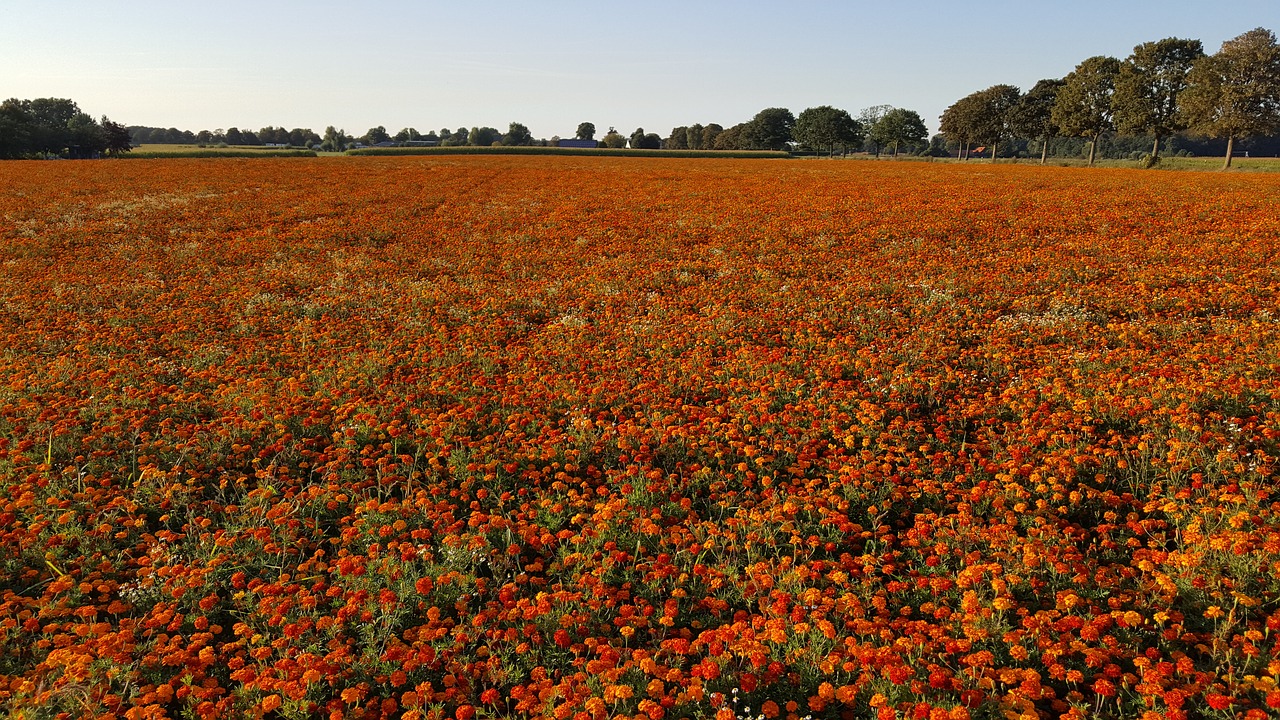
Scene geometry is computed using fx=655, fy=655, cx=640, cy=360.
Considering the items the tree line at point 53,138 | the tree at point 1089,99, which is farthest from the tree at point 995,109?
the tree line at point 53,138

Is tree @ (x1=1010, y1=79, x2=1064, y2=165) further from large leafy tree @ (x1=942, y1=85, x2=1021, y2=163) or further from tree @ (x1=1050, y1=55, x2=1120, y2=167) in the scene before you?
tree @ (x1=1050, y1=55, x2=1120, y2=167)

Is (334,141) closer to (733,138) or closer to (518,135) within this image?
(518,135)

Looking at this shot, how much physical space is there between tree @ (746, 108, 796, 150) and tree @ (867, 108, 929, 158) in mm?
33293

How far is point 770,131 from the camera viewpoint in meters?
155

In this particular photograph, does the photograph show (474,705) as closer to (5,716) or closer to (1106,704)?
(5,716)

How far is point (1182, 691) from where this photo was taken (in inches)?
133

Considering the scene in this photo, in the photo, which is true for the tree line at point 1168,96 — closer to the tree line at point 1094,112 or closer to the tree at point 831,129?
the tree line at point 1094,112

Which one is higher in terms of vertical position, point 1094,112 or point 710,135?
point 710,135

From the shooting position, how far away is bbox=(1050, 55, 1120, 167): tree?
225 ft

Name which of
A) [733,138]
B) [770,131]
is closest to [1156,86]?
[770,131]

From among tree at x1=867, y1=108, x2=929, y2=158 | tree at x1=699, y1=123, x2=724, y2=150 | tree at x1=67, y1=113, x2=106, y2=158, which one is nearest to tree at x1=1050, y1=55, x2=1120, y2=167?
tree at x1=867, y1=108, x2=929, y2=158

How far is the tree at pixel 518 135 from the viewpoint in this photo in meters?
180

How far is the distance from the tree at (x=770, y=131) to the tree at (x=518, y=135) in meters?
63.7

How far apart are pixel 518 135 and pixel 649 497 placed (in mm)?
190947
